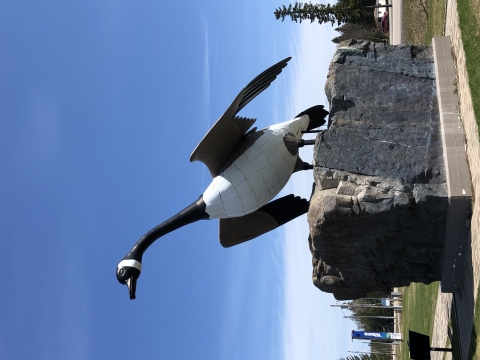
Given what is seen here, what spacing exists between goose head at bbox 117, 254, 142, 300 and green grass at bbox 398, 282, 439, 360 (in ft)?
35.4

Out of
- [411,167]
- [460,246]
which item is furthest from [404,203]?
[460,246]

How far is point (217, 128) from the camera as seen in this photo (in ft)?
33.9

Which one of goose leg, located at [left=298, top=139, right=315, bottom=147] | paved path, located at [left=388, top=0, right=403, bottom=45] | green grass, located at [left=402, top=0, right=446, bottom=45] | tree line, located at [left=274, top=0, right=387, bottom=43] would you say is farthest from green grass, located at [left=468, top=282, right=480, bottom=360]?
tree line, located at [left=274, top=0, right=387, bottom=43]

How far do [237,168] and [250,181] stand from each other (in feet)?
1.18

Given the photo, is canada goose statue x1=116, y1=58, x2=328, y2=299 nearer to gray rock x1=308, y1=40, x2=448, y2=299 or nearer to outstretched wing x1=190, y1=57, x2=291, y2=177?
outstretched wing x1=190, y1=57, x2=291, y2=177

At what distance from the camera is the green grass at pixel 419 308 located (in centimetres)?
1811

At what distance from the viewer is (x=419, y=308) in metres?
20.9

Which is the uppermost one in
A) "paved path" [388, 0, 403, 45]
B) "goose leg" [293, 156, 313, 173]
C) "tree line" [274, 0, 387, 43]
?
"tree line" [274, 0, 387, 43]

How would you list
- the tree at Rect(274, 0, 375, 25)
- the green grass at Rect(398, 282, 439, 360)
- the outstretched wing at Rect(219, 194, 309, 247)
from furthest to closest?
the tree at Rect(274, 0, 375, 25)
the green grass at Rect(398, 282, 439, 360)
the outstretched wing at Rect(219, 194, 309, 247)

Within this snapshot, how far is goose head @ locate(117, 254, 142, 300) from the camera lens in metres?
10.5

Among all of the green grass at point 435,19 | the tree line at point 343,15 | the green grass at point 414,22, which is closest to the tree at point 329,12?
the tree line at point 343,15

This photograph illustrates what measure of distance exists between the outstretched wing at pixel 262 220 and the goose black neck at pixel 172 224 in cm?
97

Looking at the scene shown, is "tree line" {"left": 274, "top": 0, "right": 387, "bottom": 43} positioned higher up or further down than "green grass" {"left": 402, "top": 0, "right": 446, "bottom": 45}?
higher up

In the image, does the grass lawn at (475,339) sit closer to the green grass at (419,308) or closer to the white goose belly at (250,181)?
the white goose belly at (250,181)
